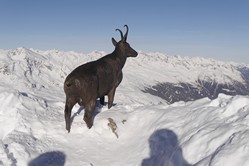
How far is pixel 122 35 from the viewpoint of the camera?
19.8 meters

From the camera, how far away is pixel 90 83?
15.4 meters

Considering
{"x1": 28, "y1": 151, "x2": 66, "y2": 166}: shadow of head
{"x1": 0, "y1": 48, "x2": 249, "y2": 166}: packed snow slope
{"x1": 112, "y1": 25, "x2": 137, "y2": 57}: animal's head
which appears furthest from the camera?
{"x1": 112, "y1": 25, "x2": 137, "y2": 57}: animal's head

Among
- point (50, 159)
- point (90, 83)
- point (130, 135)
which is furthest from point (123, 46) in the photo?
point (50, 159)

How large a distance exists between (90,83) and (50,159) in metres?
3.92

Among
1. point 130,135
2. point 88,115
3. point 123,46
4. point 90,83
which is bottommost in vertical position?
point 130,135

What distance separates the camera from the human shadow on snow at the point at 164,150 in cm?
1054

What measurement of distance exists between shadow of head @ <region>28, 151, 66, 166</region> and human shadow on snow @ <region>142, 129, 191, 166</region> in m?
3.15

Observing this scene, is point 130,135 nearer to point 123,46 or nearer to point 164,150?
point 164,150

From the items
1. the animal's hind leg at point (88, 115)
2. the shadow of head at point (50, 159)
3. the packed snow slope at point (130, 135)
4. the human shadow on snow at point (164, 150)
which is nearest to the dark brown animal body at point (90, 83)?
the animal's hind leg at point (88, 115)

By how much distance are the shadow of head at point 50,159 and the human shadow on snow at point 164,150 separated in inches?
124

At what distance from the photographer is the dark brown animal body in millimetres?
15102

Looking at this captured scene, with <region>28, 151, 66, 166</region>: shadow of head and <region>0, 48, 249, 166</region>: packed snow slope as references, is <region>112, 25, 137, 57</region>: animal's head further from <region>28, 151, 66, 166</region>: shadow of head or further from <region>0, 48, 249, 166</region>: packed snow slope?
<region>28, 151, 66, 166</region>: shadow of head

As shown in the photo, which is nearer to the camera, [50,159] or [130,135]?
[50,159]

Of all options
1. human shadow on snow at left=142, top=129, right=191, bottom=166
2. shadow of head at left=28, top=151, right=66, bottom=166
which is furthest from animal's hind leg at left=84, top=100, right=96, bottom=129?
human shadow on snow at left=142, top=129, right=191, bottom=166
